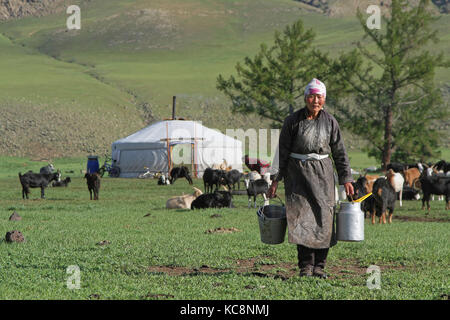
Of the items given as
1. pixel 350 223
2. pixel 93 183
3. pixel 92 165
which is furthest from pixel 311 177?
pixel 92 165

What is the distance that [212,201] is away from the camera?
737 inches

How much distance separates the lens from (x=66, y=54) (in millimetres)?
149500

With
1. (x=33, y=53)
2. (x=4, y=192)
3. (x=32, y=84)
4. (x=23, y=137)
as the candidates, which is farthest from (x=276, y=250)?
(x=33, y=53)

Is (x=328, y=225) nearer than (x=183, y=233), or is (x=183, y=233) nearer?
(x=328, y=225)

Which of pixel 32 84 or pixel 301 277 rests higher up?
pixel 32 84

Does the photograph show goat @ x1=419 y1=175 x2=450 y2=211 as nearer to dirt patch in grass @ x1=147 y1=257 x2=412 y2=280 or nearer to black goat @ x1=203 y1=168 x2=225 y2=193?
black goat @ x1=203 y1=168 x2=225 y2=193

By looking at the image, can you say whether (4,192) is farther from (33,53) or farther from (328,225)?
(33,53)

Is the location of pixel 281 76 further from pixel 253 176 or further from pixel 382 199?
pixel 382 199

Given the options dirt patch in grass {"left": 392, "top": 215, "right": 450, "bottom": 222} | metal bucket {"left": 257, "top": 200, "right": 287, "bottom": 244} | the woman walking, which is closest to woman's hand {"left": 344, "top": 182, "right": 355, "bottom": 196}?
the woman walking

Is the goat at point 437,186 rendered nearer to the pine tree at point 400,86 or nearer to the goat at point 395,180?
the goat at point 395,180

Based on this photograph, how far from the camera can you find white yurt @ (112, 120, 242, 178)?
137 feet

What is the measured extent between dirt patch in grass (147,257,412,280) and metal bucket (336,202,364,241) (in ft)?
1.72

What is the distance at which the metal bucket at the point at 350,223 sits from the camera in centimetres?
718

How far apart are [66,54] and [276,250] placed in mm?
146499
